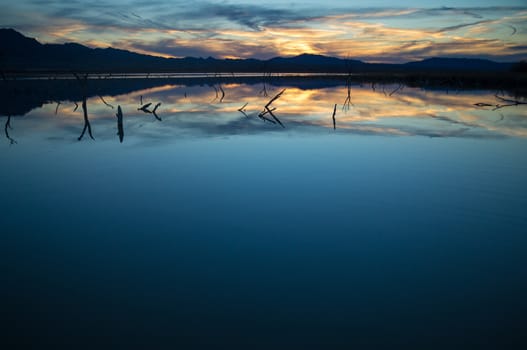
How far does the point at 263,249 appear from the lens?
489 cm

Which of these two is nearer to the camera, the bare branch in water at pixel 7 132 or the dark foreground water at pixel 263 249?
the dark foreground water at pixel 263 249

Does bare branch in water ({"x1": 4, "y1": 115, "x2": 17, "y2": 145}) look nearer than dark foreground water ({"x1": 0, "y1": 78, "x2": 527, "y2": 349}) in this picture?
No

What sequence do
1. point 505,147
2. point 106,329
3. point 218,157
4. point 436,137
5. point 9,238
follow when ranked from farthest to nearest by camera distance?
1. point 436,137
2. point 505,147
3. point 218,157
4. point 9,238
5. point 106,329

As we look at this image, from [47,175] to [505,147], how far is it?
1300 cm

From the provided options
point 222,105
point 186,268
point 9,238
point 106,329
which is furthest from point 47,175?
point 222,105

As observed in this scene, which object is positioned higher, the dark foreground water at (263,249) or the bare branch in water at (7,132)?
the bare branch in water at (7,132)

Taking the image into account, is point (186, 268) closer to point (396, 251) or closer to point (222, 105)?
point (396, 251)

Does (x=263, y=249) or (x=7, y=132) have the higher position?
(x=7, y=132)

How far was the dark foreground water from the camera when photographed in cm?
340

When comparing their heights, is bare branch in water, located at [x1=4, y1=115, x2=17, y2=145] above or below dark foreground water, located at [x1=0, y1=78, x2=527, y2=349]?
above

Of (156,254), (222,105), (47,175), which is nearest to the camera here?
(156,254)

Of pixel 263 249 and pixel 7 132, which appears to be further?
pixel 7 132

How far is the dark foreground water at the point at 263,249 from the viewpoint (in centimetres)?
340

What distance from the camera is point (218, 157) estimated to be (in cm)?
1050
